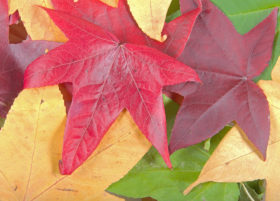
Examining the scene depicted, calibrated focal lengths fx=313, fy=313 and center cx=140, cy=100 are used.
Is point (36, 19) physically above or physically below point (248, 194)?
above

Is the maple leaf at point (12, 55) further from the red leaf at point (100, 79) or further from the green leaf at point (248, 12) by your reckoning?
the green leaf at point (248, 12)

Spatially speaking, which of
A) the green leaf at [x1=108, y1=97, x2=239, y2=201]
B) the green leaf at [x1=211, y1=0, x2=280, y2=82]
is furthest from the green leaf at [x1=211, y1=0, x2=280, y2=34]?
the green leaf at [x1=108, y1=97, x2=239, y2=201]

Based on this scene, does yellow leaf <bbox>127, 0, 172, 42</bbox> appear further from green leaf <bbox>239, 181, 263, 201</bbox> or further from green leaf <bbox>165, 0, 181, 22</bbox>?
green leaf <bbox>239, 181, 263, 201</bbox>

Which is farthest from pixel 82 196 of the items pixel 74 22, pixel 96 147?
pixel 74 22

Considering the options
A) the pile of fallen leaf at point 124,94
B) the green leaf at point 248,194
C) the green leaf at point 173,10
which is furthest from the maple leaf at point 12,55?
the green leaf at point 248,194

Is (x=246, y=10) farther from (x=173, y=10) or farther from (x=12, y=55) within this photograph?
(x=12, y=55)

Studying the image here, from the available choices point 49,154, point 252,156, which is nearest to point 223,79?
point 252,156

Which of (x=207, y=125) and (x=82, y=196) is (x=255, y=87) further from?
(x=82, y=196)
